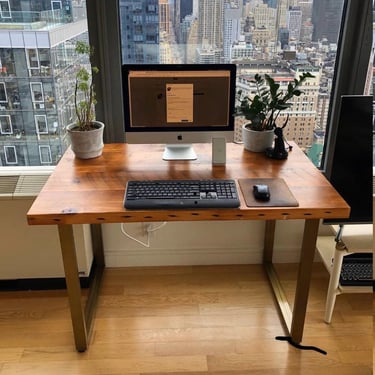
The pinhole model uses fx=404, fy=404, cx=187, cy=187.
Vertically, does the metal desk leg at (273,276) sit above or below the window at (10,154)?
below

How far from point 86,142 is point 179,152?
1.49ft

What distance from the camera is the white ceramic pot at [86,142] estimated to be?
1.87 m

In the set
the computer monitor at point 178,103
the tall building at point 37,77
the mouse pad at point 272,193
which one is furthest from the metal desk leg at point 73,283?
the tall building at point 37,77

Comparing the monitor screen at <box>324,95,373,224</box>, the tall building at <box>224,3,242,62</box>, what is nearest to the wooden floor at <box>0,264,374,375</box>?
the monitor screen at <box>324,95,373,224</box>

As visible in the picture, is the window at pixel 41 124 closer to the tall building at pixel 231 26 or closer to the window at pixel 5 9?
the window at pixel 5 9

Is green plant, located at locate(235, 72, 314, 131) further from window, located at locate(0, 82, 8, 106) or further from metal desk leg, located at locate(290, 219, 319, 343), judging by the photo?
window, located at locate(0, 82, 8, 106)

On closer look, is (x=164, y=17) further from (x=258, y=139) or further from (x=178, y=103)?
(x=258, y=139)

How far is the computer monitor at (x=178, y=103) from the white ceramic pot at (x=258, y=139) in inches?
4.5

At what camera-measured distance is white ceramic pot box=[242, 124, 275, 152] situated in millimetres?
1979

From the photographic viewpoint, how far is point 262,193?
5.18ft

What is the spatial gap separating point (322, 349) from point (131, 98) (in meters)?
1.48

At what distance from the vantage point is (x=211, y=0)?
2.04 meters

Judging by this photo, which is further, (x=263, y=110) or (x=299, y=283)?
(x=263, y=110)

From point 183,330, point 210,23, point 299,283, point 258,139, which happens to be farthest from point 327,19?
point 183,330
